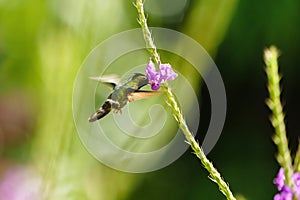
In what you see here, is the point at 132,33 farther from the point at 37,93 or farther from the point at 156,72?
the point at 156,72

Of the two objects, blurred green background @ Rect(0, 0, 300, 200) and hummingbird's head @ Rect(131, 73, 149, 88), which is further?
blurred green background @ Rect(0, 0, 300, 200)

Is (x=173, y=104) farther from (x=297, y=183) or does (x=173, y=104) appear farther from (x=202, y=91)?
(x=202, y=91)

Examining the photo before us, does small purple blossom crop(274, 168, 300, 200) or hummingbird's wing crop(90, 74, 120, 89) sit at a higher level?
hummingbird's wing crop(90, 74, 120, 89)

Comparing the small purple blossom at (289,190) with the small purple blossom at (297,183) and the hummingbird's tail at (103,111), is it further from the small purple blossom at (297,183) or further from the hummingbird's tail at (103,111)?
the hummingbird's tail at (103,111)

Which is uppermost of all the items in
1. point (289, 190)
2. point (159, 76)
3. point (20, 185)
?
point (20, 185)

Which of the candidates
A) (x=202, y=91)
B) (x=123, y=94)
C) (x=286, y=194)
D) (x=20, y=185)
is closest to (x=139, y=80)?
(x=123, y=94)

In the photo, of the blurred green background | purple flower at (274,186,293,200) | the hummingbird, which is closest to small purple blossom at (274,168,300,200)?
purple flower at (274,186,293,200)

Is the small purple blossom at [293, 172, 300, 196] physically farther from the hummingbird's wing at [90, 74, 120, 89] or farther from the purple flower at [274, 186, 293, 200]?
the hummingbird's wing at [90, 74, 120, 89]

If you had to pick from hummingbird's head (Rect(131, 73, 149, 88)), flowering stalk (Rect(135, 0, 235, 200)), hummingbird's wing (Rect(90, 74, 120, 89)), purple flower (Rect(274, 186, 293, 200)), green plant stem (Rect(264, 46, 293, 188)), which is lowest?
purple flower (Rect(274, 186, 293, 200))
